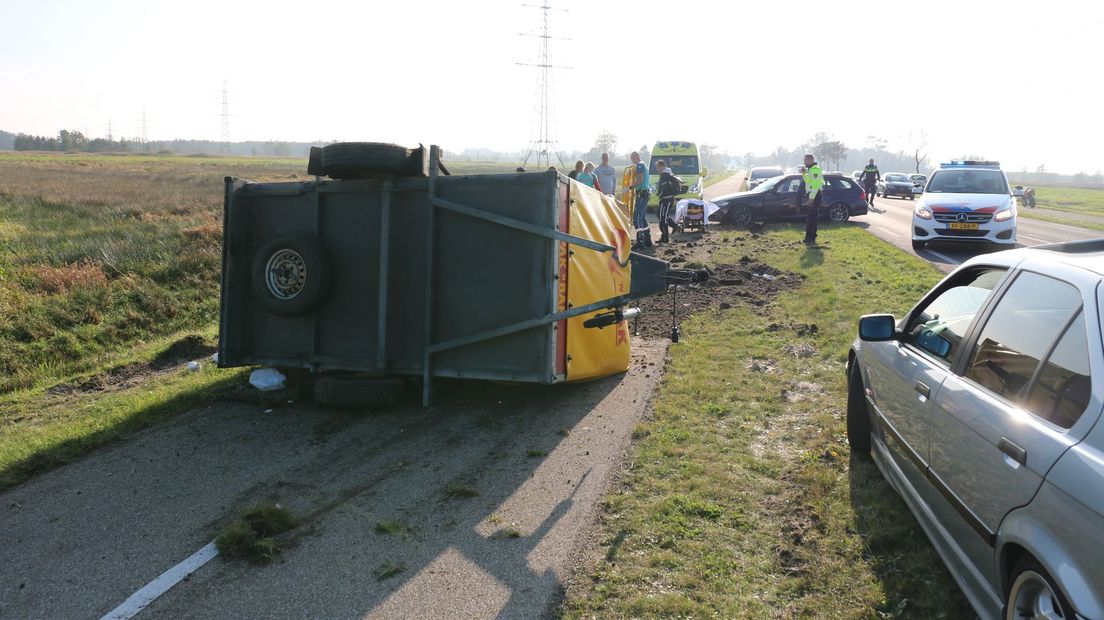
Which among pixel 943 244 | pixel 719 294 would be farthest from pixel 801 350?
pixel 943 244

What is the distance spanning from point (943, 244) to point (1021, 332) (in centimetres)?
1435

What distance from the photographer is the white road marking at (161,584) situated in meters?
3.34

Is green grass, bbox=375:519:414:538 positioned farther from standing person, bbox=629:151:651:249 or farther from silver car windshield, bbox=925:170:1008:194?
silver car windshield, bbox=925:170:1008:194

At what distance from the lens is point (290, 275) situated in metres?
6.45

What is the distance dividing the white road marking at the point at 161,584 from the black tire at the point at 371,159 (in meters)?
3.35

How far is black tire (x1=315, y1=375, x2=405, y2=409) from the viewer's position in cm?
614

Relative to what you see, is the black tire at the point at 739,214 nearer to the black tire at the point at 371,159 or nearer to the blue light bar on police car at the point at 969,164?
the blue light bar on police car at the point at 969,164

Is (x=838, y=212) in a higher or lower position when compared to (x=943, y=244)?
higher

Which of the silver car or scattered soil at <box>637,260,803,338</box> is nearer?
the silver car

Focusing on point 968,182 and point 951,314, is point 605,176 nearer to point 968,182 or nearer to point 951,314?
point 968,182

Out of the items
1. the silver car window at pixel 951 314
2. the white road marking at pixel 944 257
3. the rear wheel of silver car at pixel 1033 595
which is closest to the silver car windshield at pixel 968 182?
the white road marking at pixel 944 257

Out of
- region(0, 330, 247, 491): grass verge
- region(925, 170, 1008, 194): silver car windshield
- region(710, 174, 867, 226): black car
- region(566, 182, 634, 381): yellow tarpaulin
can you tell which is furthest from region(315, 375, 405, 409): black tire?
region(710, 174, 867, 226): black car

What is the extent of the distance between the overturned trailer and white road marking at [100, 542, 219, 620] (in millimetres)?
2581

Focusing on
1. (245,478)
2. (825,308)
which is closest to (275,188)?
(245,478)
